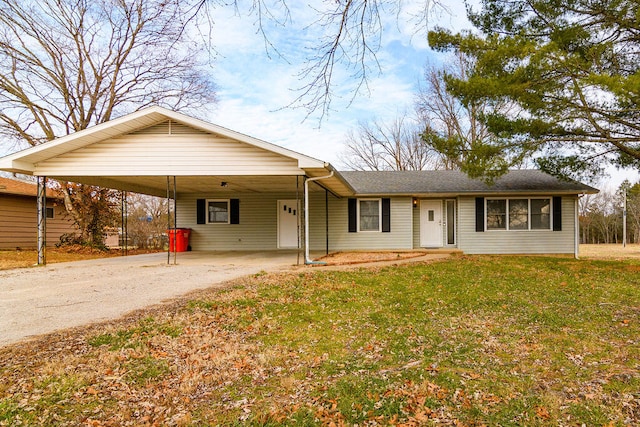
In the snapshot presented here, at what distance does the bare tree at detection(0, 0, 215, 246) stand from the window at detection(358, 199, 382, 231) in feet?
28.0

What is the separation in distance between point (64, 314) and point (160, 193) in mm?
10530

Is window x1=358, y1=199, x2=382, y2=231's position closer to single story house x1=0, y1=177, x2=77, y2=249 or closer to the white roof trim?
the white roof trim

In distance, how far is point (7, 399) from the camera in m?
2.57

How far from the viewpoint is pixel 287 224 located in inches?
572

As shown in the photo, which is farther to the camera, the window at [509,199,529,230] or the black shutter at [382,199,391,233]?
the black shutter at [382,199,391,233]

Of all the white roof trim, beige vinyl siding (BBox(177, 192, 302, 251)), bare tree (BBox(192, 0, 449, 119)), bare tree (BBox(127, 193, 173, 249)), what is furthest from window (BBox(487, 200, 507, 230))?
bare tree (BBox(127, 193, 173, 249))

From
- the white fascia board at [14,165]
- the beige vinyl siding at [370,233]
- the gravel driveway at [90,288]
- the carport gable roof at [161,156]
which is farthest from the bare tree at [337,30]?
the beige vinyl siding at [370,233]

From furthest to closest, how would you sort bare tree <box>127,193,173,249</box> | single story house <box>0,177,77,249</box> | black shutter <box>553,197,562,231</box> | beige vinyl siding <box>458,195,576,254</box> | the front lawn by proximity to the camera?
bare tree <box>127,193,173,249</box>, single story house <box>0,177,77,249</box>, beige vinyl siding <box>458,195,576,254</box>, black shutter <box>553,197,562,231</box>, the front lawn

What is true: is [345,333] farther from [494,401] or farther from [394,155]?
[394,155]

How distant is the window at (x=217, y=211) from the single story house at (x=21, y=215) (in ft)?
21.0

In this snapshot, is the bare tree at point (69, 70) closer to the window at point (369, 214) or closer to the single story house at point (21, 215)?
the single story house at point (21, 215)

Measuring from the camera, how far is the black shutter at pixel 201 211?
1454 cm

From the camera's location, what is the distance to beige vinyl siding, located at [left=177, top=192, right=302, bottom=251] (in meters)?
14.4

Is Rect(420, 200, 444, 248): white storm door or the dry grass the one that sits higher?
Rect(420, 200, 444, 248): white storm door
